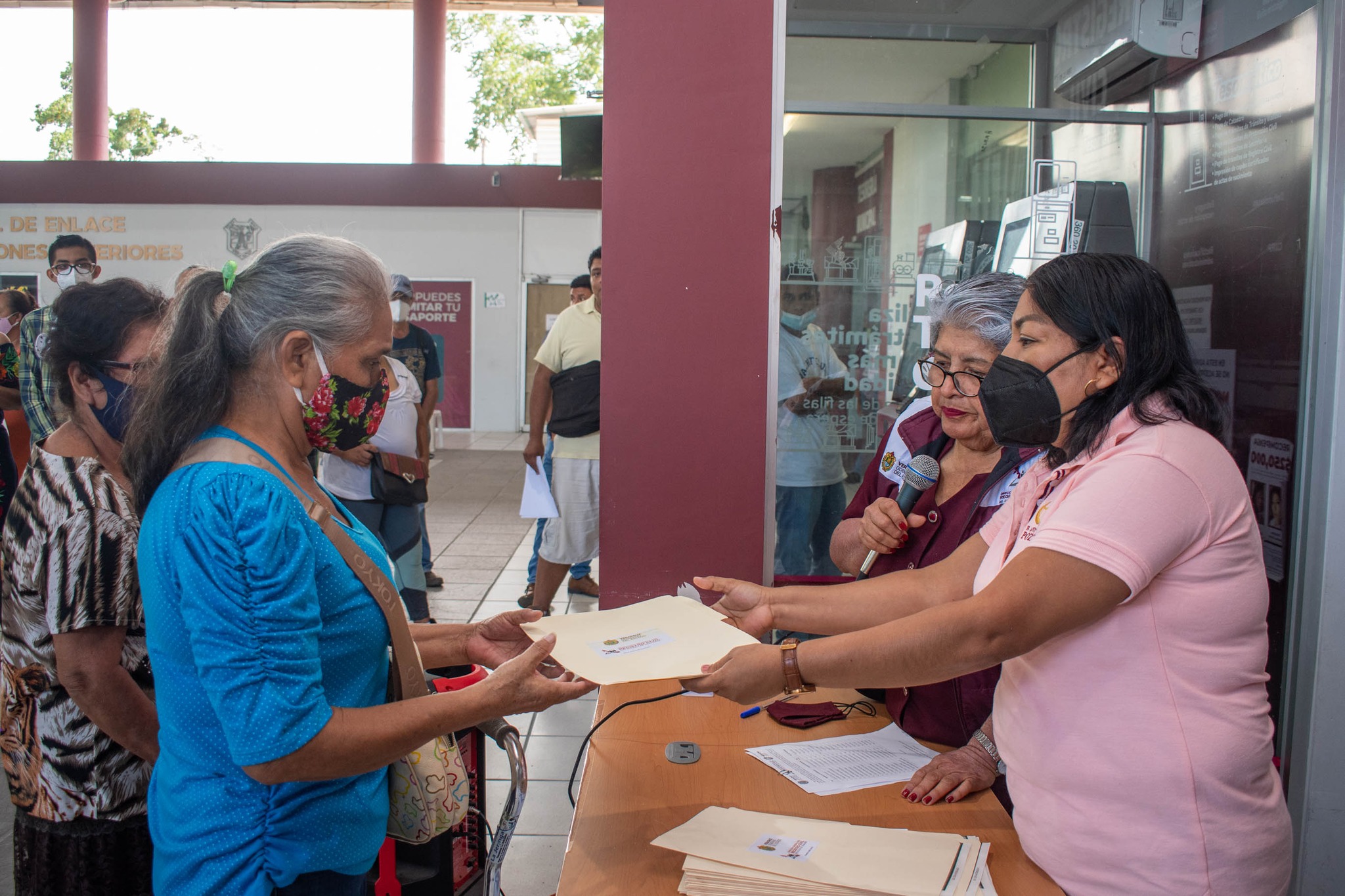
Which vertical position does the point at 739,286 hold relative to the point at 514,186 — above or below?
below

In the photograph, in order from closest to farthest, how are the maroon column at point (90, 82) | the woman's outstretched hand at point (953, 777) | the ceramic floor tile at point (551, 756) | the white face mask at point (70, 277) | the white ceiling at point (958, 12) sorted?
the woman's outstretched hand at point (953, 777) → the white ceiling at point (958, 12) → the ceramic floor tile at point (551, 756) → the white face mask at point (70, 277) → the maroon column at point (90, 82)

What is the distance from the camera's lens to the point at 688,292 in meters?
2.79

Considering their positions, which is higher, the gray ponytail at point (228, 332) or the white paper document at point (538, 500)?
the gray ponytail at point (228, 332)

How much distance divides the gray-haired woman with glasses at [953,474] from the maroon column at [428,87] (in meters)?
12.3

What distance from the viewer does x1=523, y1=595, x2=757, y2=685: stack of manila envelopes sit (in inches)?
61.1

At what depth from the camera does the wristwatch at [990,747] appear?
1.81 m

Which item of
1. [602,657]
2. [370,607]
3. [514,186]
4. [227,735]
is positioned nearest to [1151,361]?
[602,657]

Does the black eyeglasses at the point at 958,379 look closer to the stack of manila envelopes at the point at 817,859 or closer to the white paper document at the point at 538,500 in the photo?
the stack of manila envelopes at the point at 817,859

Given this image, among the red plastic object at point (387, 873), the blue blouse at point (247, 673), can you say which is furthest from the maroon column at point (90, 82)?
the blue blouse at point (247, 673)

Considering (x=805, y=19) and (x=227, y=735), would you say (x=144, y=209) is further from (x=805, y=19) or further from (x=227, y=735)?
(x=227, y=735)

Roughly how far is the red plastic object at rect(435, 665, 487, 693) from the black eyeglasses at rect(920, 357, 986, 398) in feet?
4.52

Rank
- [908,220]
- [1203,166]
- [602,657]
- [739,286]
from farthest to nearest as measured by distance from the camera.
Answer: [908,220] → [1203,166] → [739,286] → [602,657]

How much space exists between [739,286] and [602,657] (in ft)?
4.86

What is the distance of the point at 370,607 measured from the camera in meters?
1.41
